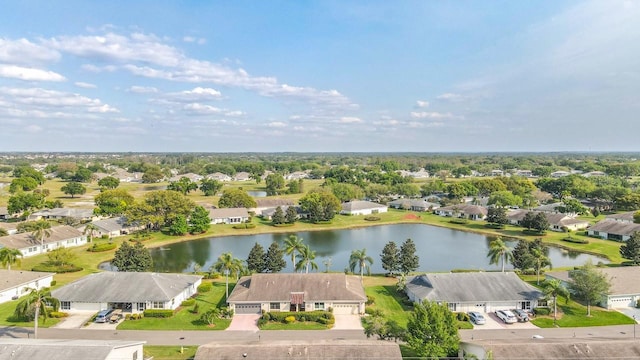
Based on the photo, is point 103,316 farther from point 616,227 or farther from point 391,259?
point 616,227

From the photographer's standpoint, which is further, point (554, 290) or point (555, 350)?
point (554, 290)

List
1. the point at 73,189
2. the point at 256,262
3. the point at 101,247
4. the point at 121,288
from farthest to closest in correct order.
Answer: the point at 73,189 < the point at 101,247 < the point at 256,262 < the point at 121,288

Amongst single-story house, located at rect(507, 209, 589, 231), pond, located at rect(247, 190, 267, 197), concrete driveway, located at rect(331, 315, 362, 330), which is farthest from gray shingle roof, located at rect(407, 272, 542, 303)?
pond, located at rect(247, 190, 267, 197)

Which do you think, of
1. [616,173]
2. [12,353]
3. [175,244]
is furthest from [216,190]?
[616,173]

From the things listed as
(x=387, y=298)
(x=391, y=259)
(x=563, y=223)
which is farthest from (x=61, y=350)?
(x=563, y=223)

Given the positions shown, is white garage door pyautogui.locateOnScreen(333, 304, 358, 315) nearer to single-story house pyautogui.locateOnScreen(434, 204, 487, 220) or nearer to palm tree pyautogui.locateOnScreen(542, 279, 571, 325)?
palm tree pyautogui.locateOnScreen(542, 279, 571, 325)
